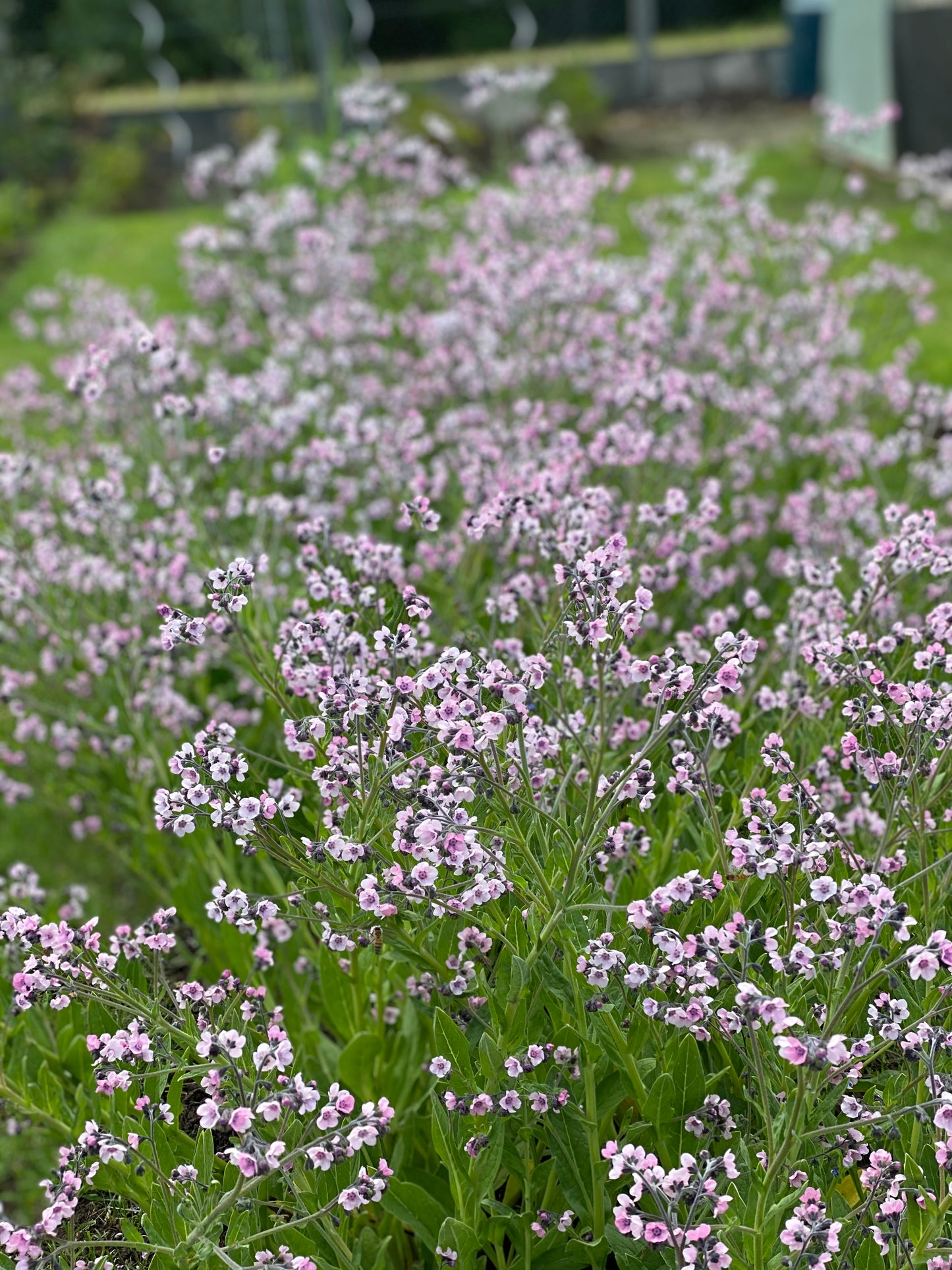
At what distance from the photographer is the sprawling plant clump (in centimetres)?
215

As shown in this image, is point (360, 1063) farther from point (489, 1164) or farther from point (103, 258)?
point (103, 258)

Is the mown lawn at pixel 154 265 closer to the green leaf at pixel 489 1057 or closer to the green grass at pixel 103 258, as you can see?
the green grass at pixel 103 258

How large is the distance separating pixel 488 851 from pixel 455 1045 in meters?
0.37

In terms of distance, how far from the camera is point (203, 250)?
28.4 ft

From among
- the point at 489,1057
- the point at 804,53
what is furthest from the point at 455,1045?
the point at 804,53

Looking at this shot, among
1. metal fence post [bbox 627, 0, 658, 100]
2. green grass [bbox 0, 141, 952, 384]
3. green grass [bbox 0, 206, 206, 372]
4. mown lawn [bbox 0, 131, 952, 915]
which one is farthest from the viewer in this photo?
metal fence post [bbox 627, 0, 658, 100]

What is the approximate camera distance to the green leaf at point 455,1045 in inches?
92.6

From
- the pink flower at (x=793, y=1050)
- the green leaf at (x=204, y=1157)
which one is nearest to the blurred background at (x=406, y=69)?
the green leaf at (x=204, y=1157)

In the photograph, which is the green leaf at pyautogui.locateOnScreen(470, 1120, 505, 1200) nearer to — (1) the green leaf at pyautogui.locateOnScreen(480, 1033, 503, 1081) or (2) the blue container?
(1) the green leaf at pyautogui.locateOnScreen(480, 1033, 503, 1081)

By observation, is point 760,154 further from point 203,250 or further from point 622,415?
point 622,415

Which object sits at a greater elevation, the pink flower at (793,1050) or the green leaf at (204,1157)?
the pink flower at (793,1050)

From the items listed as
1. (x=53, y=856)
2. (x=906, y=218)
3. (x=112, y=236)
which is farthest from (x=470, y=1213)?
(x=112, y=236)

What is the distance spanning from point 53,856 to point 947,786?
344 centimetres

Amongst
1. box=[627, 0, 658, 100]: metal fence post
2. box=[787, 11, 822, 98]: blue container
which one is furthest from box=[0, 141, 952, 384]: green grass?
box=[627, 0, 658, 100]: metal fence post
